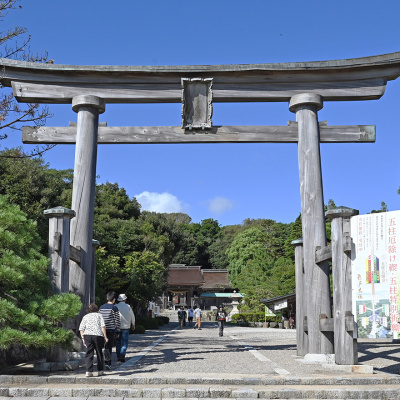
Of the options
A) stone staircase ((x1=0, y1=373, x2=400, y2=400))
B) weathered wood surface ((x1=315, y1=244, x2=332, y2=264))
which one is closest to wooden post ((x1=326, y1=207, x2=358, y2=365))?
weathered wood surface ((x1=315, y1=244, x2=332, y2=264))

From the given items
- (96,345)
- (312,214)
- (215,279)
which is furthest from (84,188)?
(215,279)

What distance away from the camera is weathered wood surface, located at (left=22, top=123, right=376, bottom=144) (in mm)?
10070

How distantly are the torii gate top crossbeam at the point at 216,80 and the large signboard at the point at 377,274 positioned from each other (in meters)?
9.81

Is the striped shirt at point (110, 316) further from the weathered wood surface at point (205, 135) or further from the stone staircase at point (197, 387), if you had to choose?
the weathered wood surface at point (205, 135)

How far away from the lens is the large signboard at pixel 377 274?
18.8m

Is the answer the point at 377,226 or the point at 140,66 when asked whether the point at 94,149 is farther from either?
the point at 377,226

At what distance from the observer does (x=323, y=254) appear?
9125 mm

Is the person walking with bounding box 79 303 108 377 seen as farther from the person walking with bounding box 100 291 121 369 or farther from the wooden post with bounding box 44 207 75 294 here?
the person walking with bounding box 100 291 121 369

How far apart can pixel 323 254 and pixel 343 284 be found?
1.21 m

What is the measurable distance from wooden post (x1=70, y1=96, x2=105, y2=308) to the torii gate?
0.02m

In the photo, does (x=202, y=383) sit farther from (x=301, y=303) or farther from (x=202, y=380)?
(x=301, y=303)

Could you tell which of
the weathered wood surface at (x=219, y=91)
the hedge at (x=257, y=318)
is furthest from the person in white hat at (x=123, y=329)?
the hedge at (x=257, y=318)

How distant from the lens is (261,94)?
33.8 feet

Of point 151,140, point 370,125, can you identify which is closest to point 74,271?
point 151,140
